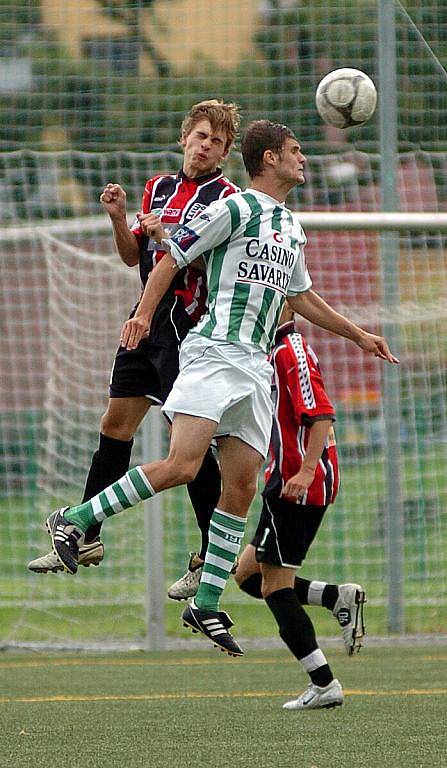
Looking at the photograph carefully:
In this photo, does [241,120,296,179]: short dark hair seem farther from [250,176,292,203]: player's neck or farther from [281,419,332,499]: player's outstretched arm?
[281,419,332,499]: player's outstretched arm

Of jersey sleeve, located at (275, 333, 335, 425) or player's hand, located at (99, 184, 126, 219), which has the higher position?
player's hand, located at (99, 184, 126, 219)

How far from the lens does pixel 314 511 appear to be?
23.8 ft

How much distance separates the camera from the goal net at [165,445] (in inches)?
425

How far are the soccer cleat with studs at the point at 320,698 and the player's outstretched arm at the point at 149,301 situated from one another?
2.08 metres

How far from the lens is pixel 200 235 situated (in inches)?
226

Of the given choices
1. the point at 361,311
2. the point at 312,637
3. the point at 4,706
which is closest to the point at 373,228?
the point at 361,311

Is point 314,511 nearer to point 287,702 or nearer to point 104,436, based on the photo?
point 287,702

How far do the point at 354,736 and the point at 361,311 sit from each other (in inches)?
233

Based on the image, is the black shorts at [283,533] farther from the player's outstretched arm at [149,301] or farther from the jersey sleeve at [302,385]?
the player's outstretched arm at [149,301]

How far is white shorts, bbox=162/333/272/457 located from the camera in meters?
5.73

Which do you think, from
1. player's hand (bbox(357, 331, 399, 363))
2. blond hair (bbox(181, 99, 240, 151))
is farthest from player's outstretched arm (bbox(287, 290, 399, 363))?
blond hair (bbox(181, 99, 240, 151))

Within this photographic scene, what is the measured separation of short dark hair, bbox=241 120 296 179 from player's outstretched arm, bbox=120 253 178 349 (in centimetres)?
56

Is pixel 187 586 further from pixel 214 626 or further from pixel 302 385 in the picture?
pixel 302 385

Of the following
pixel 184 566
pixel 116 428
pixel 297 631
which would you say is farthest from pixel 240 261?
pixel 184 566
